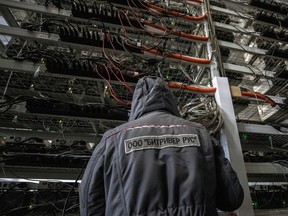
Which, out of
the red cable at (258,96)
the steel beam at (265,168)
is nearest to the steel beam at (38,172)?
the steel beam at (265,168)

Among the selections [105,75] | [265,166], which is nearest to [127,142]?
[105,75]

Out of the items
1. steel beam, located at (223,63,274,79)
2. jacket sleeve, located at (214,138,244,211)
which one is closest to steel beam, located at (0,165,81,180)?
jacket sleeve, located at (214,138,244,211)

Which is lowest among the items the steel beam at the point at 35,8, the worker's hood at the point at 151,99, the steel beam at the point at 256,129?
the worker's hood at the point at 151,99

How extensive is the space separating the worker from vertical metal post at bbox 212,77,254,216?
341 mm

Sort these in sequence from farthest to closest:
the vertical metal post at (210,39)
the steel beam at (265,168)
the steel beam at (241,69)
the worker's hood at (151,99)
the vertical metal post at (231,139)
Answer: the steel beam at (241,69), the vertical metal post at (210,39), the steel beam at (265,168), the vertical metal post at (231,139), the worker's hood at (151,99)

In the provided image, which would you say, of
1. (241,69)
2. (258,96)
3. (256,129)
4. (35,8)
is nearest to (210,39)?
(241,69)

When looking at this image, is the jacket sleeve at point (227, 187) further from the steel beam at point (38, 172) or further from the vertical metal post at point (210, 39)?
the steel beam at point (38, 172)

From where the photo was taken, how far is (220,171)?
2.02 feet

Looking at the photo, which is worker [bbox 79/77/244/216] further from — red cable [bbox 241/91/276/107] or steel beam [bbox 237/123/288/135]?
red cable [bbox 241/91/276/107]

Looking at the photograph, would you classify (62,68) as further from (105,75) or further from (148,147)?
(148,147)

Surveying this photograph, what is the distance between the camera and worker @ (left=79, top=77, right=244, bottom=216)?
488 millimetres

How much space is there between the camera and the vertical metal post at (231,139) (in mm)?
881

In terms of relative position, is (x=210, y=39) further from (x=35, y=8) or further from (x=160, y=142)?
(x=35, y=8)

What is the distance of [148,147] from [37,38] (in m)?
1.20
